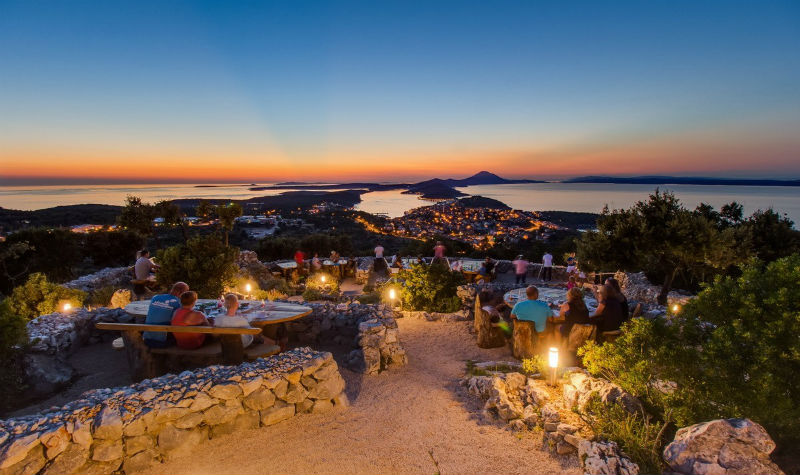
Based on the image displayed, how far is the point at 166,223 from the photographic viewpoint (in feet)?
52.4

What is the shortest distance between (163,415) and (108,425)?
41 cm

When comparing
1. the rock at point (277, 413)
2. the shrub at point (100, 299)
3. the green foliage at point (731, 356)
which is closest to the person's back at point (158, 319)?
the rock at point (277, 413)

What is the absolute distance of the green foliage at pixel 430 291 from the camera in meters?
9.22

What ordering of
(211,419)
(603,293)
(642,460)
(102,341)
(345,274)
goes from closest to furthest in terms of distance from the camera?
1. (642,460)
2. (211,419)
3. (603,293)
4. (102,341)
5. (345,274)

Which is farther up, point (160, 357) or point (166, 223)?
point (166, 223)

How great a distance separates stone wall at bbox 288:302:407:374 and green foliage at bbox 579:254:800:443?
3.23 meters

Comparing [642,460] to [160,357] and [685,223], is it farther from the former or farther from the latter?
[685,223]

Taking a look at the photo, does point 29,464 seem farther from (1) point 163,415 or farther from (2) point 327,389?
(2) point 327,389

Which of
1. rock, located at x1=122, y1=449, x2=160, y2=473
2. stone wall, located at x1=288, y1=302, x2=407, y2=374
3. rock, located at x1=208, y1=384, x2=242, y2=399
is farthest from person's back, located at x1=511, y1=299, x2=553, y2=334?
rock, located at x1=122, y1=449, x2=160, y2=473

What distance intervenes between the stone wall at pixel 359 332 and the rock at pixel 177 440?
2.44 meters

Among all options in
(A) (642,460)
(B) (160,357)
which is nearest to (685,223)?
(A) (642,460)

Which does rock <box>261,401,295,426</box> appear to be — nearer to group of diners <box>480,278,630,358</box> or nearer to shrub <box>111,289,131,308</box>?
group of diners <box>480,278,630,358</box>

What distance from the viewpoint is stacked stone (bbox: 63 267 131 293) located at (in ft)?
33.8

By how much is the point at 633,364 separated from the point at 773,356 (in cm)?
119
